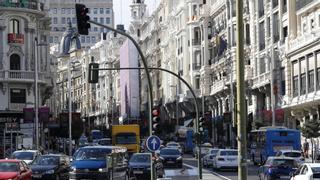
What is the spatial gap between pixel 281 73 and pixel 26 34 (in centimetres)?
2477

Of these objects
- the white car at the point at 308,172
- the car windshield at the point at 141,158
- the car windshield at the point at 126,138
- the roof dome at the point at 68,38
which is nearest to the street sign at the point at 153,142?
the white car at the point at 308,172

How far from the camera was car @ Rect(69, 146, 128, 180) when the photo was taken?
3130 cm

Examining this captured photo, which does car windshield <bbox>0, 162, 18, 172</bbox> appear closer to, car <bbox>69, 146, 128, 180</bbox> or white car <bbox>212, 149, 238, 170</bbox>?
car <bbox>69, 146, 128, 180</bbox>

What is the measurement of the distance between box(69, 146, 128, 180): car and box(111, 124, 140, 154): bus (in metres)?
27.3

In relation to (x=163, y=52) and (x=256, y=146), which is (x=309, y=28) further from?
(x=163, y=52)

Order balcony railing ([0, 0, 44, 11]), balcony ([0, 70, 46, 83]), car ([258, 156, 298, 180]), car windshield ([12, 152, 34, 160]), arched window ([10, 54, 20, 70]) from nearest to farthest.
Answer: car ([258, 156, 298, 180]), car windshield ([12, 152, 34, 160]), balcony ([0, 70, 46, 83]), balcony railing ([0, 0, 44, 11]), arched window ([10, 54, 20, 70])

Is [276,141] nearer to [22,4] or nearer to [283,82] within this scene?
[283,82]

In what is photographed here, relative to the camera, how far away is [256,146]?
55.0 metres

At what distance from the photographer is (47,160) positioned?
3700 cm

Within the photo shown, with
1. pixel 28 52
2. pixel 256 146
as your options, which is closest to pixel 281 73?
pixel 256 146

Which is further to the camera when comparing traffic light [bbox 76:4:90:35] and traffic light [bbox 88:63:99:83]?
traffic light [bbox 88:63:99:83]

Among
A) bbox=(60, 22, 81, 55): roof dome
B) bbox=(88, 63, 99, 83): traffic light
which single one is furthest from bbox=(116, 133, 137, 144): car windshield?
bbox=(60, 22, 81, 55): roof dome

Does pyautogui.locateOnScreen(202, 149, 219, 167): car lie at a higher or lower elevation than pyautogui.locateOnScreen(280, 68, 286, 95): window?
lower

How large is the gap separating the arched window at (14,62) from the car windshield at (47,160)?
38.3 m
